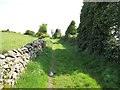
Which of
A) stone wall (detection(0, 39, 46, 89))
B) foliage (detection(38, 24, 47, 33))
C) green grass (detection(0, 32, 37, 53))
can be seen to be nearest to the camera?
stone wall (detection(0, 39, 46, 89))

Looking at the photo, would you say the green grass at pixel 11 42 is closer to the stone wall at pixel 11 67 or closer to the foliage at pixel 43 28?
the stone wall at pixel 11 67

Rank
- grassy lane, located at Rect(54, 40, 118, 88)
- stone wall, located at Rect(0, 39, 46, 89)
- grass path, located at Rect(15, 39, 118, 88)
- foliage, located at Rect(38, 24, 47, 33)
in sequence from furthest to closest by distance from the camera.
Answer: foliage, located at Rect(38, 24, 47, 33), grassy lane, located at Rect(54, 40, 118, 88), grass path, located at Rect(15, 39, 118, 88), stone wall, located at Rect(0, 39, 46, 89)

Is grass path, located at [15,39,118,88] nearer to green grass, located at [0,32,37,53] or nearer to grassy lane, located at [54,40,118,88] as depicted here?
grassy lane, located at [54,40,118,88]

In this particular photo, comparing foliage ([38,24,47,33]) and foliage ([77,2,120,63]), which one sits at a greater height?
foliage ([38,24,47,33])

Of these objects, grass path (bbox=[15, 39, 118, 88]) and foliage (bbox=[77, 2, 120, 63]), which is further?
foliage (bbox=[77, 2, 120, 63])

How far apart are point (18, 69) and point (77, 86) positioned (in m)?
4.52

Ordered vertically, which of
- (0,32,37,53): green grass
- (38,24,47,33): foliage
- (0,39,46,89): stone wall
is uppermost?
(38,24,47,33): foliage

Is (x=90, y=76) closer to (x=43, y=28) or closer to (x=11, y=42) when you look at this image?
(x=11, y=42)

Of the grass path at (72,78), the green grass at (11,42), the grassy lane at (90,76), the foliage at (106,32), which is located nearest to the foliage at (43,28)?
the green grass at (11,42)

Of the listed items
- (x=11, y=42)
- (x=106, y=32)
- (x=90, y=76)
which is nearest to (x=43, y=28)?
(x=11, y=42)

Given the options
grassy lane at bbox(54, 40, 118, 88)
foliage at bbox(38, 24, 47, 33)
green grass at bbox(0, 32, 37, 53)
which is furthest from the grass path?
foliage at bbox(38, 24, 47, 33)

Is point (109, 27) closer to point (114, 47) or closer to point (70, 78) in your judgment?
point (114, 47)

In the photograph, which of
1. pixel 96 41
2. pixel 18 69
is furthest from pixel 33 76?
pixel 96 41

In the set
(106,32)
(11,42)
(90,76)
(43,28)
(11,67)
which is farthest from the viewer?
(43,28)
